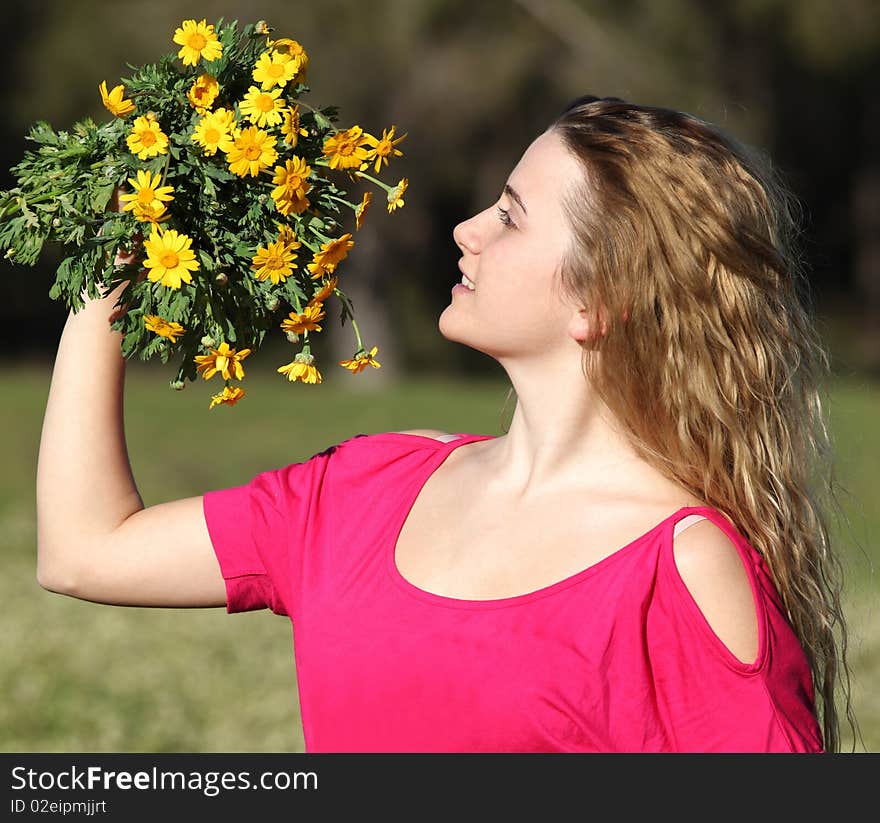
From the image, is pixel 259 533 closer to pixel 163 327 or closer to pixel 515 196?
pixel 163 327

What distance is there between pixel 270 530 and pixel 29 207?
64 cm

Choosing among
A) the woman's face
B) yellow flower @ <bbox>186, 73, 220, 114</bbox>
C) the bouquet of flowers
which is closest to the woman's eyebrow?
the woman's face

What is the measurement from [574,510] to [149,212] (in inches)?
30.2

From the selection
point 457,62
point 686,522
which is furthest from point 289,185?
point 457,62

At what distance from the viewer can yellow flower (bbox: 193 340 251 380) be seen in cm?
202

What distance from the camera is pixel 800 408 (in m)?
2.20

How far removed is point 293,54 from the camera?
210cm

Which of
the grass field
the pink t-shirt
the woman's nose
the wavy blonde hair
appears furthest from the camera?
the grass field

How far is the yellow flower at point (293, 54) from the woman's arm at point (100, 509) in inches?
17.1

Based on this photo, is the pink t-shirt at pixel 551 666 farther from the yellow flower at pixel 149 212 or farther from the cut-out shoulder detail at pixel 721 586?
the yellow flower at pixel 149 212

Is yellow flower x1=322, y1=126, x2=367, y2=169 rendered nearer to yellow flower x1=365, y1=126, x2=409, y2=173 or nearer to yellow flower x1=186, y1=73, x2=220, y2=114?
yellow flower x1=365, y1=126, x2=409, y2=173

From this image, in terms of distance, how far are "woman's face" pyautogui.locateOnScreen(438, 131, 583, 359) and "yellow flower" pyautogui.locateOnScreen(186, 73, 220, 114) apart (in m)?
0.42

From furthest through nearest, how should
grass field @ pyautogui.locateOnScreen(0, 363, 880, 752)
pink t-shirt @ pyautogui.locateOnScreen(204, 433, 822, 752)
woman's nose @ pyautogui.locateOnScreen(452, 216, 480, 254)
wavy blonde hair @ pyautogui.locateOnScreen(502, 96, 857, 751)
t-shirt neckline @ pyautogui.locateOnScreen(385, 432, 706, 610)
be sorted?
grass field @ pyautogui.locateOnScreen(0, 363, 880, 752)
woman's nose @ pyautogui.locateOnScreen(452, 216, 480, 254)
wavy blonde hair @ pyautogui.locateOnScreen(502, 96, 857, 751)
t-shirt neckline @ pyautogui.locateOnScreen(385, 432, 706, 610)
pink t-shirt @ pyautogui.locateOnScreen(204, 433, 822, 752)

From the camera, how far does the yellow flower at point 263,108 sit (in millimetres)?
2035
